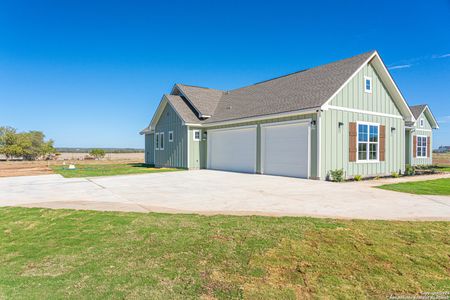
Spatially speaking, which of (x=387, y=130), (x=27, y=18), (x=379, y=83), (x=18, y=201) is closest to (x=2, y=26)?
(x=27, y=18)

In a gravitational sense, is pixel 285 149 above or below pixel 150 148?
below

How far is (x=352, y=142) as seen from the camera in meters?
12.9

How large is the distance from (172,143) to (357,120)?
1261 centimetres

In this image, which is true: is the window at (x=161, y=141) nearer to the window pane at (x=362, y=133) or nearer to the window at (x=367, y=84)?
the window pane at (x=362, y=133)

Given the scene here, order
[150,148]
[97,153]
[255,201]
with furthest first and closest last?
[97,153] < [150,148] < [255,201]

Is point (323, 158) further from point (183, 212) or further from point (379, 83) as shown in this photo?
point (183, 212)

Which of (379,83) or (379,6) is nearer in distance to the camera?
(379,6)

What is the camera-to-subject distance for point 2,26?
48.4 feet

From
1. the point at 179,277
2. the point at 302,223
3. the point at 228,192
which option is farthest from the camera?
the point at 228,192

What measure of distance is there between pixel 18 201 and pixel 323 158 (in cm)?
1112

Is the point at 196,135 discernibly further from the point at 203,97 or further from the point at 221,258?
the point at 221,258

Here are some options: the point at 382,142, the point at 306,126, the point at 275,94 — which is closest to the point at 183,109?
the point at 275,94

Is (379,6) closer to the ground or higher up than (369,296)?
higher up

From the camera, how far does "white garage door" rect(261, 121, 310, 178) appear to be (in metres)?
12.6
